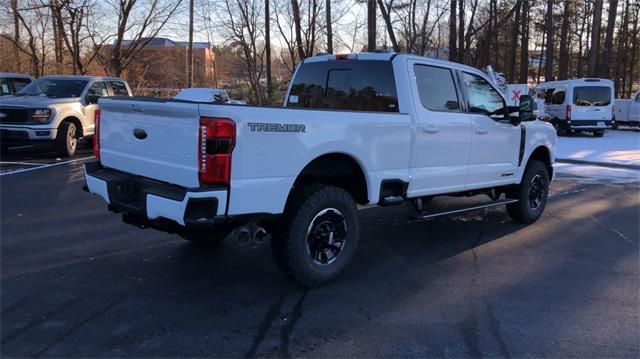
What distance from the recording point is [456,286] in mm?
5016

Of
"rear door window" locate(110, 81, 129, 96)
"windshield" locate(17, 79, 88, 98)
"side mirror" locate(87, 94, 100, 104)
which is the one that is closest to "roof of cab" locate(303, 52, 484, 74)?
"side mirror" locate(87, 94, 100, 104)

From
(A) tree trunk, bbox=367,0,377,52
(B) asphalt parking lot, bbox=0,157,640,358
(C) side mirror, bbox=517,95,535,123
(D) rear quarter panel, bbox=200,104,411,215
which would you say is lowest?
(B) asphalt parking lot, bbox=0,157,640,358

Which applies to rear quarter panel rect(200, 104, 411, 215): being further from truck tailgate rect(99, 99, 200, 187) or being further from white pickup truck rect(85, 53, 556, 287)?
truck tailgate rect(99, 99, 200, 187)

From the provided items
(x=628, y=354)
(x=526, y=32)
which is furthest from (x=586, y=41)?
(x=628, y=354)

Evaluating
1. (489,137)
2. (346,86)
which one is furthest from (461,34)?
(346,86)

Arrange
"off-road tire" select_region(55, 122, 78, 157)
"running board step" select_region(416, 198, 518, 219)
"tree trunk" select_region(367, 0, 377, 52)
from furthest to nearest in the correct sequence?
"tree trunk" select_region(367, 0, 377, 52) → "off-road tire" select_region(55, 122, 78, 157) → "running board step" select_region(416, 198, 518, 219)

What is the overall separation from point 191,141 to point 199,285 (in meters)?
1.44

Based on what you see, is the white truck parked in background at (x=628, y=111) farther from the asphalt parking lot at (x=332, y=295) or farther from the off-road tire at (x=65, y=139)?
the off-road tire at (x=65, y=139)

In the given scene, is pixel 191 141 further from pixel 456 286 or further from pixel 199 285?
pixel 456 286

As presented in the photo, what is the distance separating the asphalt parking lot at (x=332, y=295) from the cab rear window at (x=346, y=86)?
1585mm

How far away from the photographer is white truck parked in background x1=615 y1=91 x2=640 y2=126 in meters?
26.9

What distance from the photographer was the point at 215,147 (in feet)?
13.0

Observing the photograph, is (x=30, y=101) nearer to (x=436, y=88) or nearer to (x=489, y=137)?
(x=436, y=88)

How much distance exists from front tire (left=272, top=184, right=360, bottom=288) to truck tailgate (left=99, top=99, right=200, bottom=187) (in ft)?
3.04
